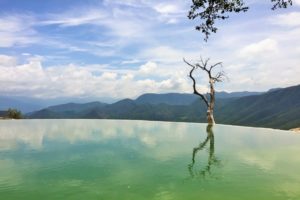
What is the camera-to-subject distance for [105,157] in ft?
70.0

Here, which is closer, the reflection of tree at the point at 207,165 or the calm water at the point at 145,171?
the calm water at the point at 145,171

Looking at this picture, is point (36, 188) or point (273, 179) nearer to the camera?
point (36, 188)

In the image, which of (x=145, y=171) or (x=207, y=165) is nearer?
(x=145, y=171)

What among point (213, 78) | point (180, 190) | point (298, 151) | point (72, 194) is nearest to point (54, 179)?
point (72, 194)

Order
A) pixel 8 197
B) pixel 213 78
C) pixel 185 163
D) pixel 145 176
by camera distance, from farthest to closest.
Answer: pixel 213 78
pixel 185 163
pixel 145 176
pixel 8 197

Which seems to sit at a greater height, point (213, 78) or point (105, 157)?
point (213, 78)

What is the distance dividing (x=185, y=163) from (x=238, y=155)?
16.5 feet

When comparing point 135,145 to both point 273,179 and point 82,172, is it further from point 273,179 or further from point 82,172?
point 273,179

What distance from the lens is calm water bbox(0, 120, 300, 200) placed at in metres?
13.6

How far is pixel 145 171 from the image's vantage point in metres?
17.5

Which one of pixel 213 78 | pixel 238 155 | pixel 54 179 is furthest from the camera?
pixel 213 78

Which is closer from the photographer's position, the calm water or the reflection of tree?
the calm water

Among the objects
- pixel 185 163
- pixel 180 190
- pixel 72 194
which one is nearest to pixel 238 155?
pixel 185 163

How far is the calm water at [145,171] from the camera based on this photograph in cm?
1362
